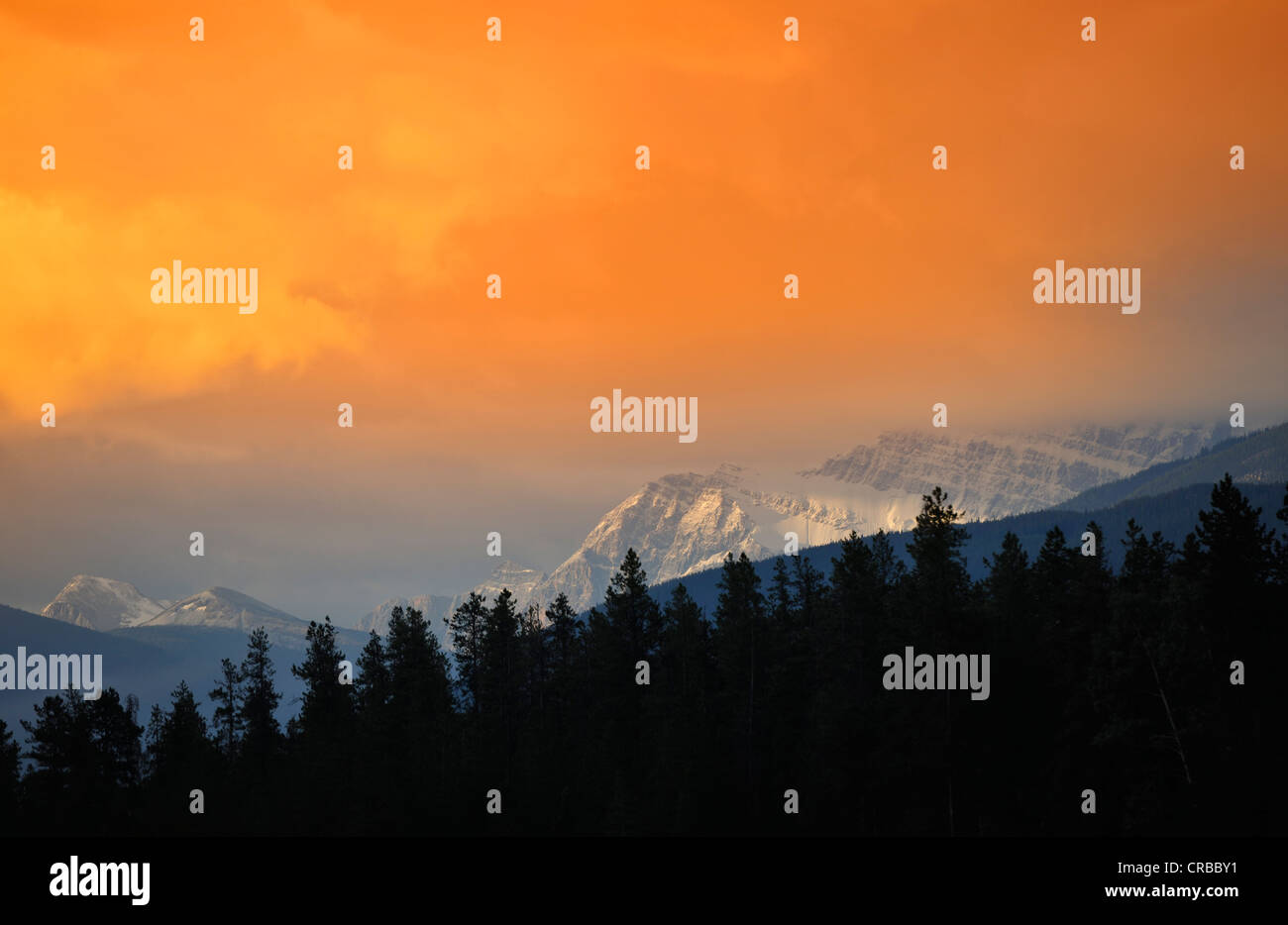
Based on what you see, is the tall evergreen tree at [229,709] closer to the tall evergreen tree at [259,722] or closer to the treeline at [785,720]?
the treeline at [785,720]

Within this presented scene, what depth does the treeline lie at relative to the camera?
61.7 metres

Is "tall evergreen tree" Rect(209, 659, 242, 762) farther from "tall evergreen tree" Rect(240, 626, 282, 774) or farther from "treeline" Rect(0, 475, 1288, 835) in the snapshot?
"tall evergreen tree" Rect(240, 626, 282, 774)

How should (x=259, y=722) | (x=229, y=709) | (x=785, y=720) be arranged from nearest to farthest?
(x=785, y=720), (x=259, y=722), (x=229, y=709)

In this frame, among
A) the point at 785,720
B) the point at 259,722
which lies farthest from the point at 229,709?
the point at 785,720

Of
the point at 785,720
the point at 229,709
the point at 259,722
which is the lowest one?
the point at 785,720

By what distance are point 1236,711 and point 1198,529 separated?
26.5 ft

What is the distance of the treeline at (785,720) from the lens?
61656 millimetres

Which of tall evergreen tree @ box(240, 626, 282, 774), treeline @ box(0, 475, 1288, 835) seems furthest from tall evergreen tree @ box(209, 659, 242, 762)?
tall evergreen tree @ box(240, 626, 282, 774)

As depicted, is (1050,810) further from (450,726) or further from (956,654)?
(450,726)

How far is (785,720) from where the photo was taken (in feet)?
279

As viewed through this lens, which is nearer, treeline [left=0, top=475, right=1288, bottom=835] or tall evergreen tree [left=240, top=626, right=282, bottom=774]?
treeline [left=0, top=475, right=1288, bottom=835]

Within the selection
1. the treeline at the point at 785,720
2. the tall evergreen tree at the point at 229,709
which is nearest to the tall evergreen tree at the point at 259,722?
the treeline at the point at 785,720

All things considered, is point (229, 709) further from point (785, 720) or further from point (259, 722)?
point (785, 720)
